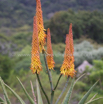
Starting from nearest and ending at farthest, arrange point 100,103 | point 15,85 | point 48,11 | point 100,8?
point 100,103 → point 15,85 → point 100,8 → point 48,11

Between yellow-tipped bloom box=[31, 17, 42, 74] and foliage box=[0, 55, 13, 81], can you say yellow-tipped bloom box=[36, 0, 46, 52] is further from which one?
foliage box=[0, 55, 13, 81]

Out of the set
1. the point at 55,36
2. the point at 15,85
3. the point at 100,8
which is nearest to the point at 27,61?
the point at 15,85

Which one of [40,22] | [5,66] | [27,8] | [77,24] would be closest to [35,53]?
[40,22]

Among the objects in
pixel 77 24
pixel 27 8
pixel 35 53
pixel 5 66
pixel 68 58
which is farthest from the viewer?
pixel 27 8

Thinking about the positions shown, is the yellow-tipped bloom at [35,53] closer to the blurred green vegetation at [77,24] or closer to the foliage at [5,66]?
the foliage at [5,66]

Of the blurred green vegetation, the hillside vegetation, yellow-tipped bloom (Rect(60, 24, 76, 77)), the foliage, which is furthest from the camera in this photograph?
the hillside vegetation

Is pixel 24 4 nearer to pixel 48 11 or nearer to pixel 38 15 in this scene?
pixel 48 11

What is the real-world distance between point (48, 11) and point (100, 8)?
12386 mm

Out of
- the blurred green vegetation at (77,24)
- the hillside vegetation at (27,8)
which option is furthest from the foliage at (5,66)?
the hillside vegetation at (27,8)

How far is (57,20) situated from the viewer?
17984 millimetres

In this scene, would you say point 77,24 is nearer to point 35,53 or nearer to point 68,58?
point 68,58

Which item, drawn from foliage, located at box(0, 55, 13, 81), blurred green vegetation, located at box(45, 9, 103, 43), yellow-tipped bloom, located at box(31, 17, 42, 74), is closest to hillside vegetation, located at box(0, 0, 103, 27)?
blurred green vegetation, located at box(45, 9, 103, 43)

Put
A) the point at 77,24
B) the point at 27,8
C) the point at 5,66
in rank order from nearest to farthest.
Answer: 1. the point at 5,66
2. the point at 77,24
3. the point at 27,8

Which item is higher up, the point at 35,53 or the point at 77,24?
the point at 35,53
